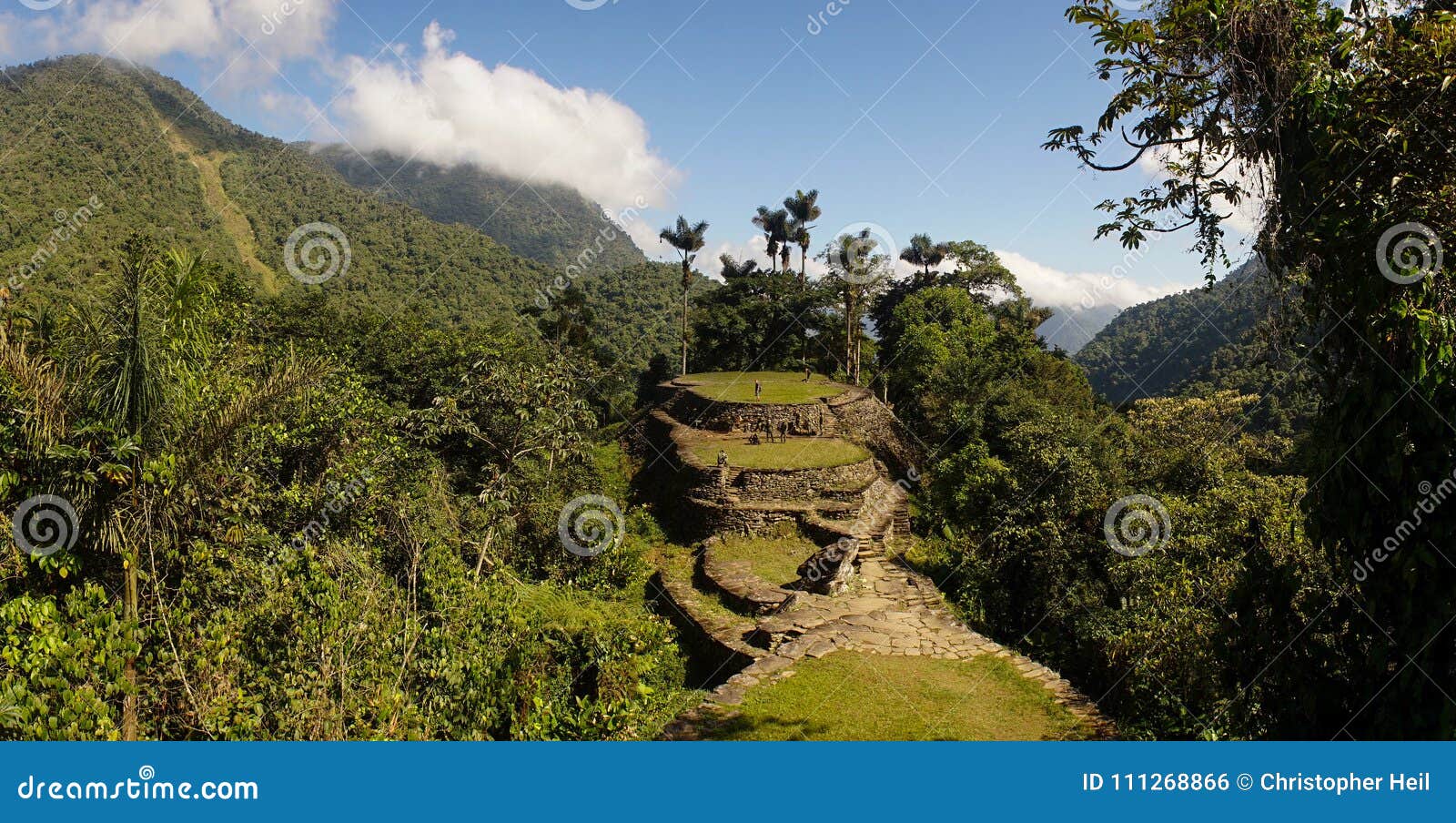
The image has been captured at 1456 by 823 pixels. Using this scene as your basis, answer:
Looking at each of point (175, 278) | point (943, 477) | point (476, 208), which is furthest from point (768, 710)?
point (476, 208)

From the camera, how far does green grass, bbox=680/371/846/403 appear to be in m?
24.6

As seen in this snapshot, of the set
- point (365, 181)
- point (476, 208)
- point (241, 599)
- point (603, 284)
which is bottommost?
point (241, 599)

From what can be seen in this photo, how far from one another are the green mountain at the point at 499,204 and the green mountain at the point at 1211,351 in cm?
7053

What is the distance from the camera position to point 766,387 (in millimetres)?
27516

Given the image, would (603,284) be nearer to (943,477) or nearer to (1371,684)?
(943,477)

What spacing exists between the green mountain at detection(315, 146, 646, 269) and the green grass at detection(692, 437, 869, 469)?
87122 mm

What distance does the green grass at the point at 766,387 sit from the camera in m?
24.6

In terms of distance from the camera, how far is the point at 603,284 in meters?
76.3

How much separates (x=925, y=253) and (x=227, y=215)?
5971 centimetres

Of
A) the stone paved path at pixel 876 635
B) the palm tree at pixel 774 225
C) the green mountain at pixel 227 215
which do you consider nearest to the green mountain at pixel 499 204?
the green mountain at pixel 227 215

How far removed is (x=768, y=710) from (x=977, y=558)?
5991mm

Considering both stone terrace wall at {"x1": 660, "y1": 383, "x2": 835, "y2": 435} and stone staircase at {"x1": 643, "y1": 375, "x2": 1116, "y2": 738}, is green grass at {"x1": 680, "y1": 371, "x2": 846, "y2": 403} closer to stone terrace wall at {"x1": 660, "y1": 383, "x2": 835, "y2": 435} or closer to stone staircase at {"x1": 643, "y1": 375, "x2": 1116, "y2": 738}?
stone terrace wall at {"x1": 660, "y1": 383, "x2": 835, "y2": 435}

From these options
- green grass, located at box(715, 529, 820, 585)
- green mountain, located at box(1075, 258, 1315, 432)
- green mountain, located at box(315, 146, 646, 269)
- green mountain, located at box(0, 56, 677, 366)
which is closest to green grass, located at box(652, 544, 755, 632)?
green grass, located at box(715, 529, 820, 585)

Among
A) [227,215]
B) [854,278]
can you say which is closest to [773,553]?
[854,278]
